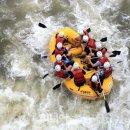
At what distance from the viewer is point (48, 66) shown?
10.2m

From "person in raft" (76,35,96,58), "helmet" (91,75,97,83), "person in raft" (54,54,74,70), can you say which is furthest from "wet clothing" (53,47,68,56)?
"helmet" (91,75,97,83)

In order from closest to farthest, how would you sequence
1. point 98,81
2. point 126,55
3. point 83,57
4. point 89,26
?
point 98,81 < point 83,57 < point 126,55 < point 89,26

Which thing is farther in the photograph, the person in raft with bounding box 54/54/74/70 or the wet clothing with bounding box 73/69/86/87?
the person in raft with bounding box 54/54/74/70

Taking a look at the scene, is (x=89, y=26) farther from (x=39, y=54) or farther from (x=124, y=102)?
(x=124, y=102)

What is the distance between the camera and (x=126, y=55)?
34.6 feet

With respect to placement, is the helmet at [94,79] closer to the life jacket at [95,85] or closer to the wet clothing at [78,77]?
the life jacket at [95,85]

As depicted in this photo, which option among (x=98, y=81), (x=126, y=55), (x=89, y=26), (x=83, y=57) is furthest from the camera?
(x=89, y=26)

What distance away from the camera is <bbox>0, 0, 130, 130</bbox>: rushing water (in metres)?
9.11

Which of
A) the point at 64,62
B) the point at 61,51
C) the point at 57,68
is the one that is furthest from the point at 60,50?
the point at 57,68

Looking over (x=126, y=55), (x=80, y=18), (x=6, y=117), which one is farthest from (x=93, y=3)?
(x=6, y=117)

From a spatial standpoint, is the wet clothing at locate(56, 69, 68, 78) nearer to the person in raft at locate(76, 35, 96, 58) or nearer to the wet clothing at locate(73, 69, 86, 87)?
the wet clothing at locate(73, 69, 86, 87)

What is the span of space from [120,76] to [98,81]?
116cm

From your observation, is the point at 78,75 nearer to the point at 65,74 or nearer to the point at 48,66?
the point at 65,74

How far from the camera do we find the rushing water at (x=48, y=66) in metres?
9.11
